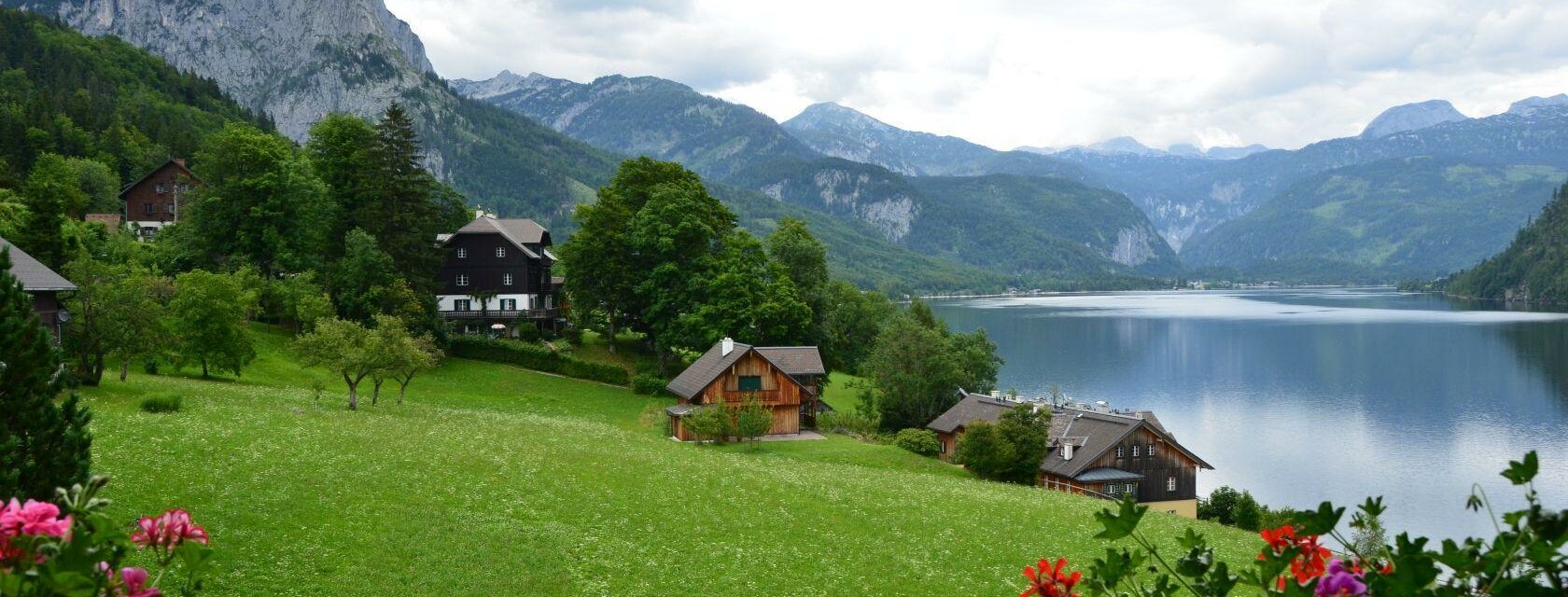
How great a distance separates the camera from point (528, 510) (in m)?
25.7

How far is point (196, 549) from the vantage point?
4613mm

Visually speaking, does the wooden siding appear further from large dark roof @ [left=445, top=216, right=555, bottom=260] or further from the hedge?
large dark roof @ [left=445, top=216, right=555, bottom=260]

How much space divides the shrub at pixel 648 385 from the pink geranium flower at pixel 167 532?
5847 centimetres

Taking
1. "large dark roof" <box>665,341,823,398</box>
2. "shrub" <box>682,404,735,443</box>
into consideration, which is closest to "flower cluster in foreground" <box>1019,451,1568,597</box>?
"shrub" <box>682,404,735,443</box>

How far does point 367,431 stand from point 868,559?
19.2 m

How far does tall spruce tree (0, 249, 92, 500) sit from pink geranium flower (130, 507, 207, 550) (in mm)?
10789

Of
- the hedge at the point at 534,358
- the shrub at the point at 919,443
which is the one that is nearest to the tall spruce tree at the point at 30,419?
the shrub at the point at 919,443

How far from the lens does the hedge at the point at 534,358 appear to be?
64.5 meters

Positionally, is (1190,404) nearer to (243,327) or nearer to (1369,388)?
(1369,388)

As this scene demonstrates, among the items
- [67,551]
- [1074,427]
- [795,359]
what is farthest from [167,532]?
[1074,427]

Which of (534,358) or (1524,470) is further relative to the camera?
(534,358)

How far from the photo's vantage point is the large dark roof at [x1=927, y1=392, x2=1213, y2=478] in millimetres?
53062

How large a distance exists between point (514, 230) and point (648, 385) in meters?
22.8

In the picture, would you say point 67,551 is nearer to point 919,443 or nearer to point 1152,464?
point 919,443
